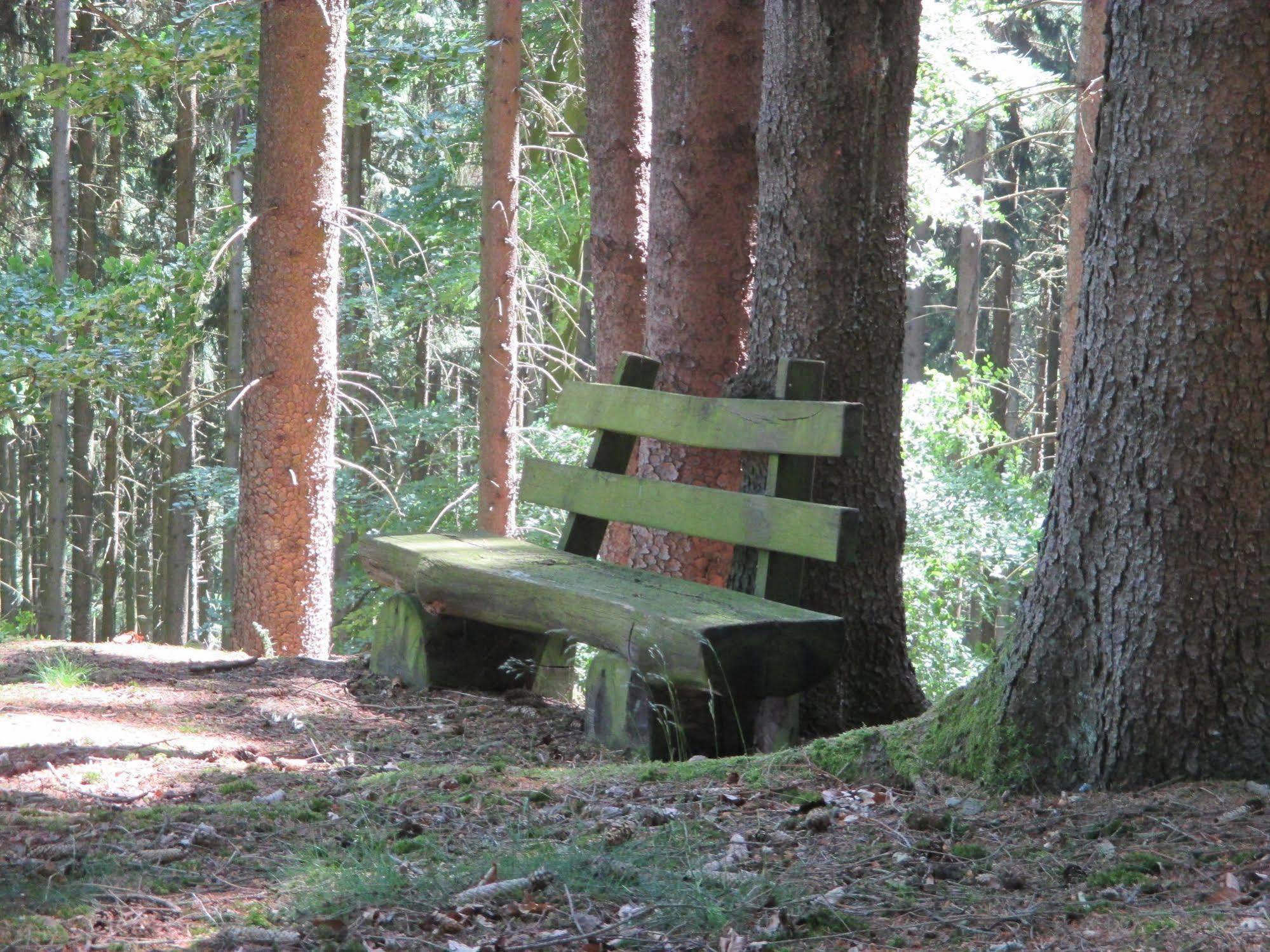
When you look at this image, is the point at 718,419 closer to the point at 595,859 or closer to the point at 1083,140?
the point at 595,859

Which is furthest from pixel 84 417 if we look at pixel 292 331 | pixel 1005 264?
pixel 1005 264

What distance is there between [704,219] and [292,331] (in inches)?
129

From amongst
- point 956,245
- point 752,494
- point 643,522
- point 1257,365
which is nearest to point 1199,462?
point 1257,365

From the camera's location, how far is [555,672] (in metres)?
5.71

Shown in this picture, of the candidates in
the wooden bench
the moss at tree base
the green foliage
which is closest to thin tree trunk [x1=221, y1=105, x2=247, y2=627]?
the green foliage

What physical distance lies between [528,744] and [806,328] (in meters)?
2.08

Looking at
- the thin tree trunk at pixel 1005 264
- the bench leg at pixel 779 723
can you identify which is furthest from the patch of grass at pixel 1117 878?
the thin tree trunk at pixel 1005 264

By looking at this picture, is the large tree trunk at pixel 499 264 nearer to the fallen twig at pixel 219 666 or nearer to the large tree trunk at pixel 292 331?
the large tree trunk at pixel 292 331

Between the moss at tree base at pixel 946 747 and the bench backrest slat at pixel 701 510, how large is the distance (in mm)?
655

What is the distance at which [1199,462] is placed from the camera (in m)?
2.99

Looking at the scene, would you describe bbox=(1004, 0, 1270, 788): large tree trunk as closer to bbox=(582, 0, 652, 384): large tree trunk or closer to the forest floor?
the forest floor

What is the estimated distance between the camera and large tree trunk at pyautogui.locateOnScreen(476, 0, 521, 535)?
31.4 ft

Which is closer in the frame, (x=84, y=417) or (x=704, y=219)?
(x=704, y=219)

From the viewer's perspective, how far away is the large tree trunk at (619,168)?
800cm
